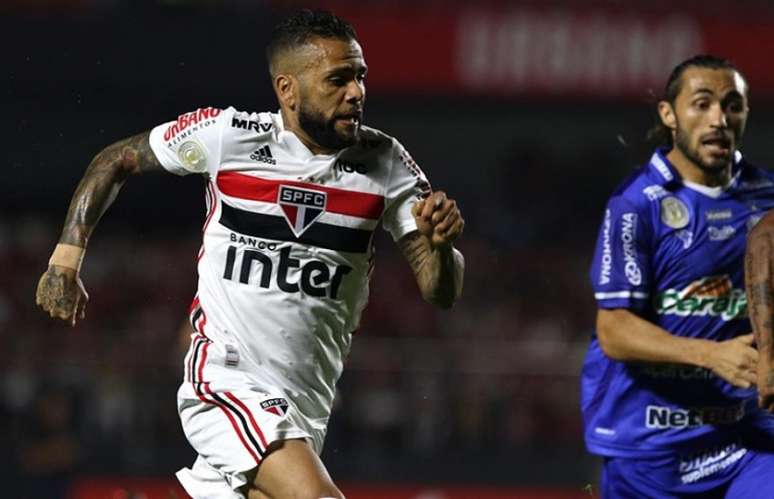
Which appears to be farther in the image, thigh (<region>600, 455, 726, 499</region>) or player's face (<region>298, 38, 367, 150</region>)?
thigh (<region>600, 455, 726, 499</region>)

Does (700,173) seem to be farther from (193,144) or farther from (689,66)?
(193,144)

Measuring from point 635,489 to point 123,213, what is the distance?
40.2 feet

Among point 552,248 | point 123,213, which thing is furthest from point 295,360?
point 123,213

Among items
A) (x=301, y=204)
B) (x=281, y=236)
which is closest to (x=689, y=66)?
(x=301, y=204)

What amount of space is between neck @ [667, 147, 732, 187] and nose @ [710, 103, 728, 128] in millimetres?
162

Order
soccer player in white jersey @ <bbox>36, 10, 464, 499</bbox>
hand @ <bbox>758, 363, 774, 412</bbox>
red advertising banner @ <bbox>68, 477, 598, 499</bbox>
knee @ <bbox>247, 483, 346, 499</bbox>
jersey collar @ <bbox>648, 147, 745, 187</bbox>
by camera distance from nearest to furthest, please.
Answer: knee @ <bbox>247, 483, 346, 499</bbox> < hand @ <bbox>758, 363, 774, 412</bbox> < soccer player in white jersey @ <bbox>36, 10, 464, 499</bbox> < jersey collar @ <bbox>648, 147, 745, 187</bbox> < red advertising banner @ <bbox>68, 477, 598, 499</bbox>

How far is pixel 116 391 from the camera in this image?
11.5 m

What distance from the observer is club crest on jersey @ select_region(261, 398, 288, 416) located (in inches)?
196

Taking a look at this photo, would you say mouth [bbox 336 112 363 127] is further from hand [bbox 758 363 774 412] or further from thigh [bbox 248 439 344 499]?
hand [bbox 758 363 774 412]

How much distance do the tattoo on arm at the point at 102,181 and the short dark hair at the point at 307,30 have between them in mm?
591

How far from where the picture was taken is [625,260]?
18.6ft

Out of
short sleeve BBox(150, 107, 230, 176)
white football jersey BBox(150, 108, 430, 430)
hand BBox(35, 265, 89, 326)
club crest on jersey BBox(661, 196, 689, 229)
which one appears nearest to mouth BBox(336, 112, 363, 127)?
white football jersey BBox(150, 108, 430, 430)

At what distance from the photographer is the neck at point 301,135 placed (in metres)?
5.25

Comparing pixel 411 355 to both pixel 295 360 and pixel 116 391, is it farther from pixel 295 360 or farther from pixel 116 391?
pixel 295 360
